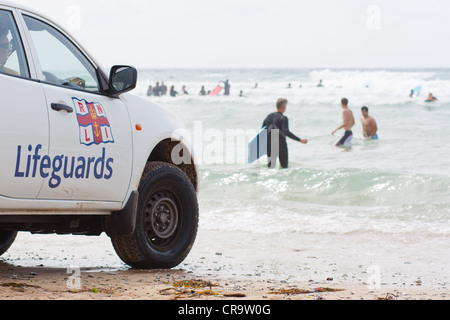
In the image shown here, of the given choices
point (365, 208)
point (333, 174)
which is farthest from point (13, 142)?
point (333, 174)

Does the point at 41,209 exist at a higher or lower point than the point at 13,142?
lower

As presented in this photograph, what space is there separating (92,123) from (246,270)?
2103 millimetres

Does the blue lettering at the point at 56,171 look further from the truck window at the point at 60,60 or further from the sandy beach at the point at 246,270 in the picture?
the sandy beach at the point at 246,270

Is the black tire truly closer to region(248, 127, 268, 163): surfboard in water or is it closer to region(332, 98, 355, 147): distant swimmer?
region(248, 127, 268, 163): surfboard in water

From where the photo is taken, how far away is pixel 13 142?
15.1 ft

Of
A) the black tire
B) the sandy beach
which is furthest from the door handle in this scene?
the sandy beach

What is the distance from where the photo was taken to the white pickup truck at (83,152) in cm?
477

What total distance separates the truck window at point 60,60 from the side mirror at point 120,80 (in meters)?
0.14

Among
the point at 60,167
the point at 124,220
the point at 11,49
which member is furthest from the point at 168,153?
the point at 11,49

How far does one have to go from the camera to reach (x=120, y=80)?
5.55 meters

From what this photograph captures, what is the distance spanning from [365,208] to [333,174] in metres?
3.36

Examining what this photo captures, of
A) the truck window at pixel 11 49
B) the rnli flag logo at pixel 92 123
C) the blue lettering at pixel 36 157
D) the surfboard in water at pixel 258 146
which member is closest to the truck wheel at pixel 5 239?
the rnli flag logo at pixel 92 123

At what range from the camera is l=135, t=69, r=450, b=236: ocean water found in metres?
10.9

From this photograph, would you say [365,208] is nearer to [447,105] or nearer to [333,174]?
[333,174]
